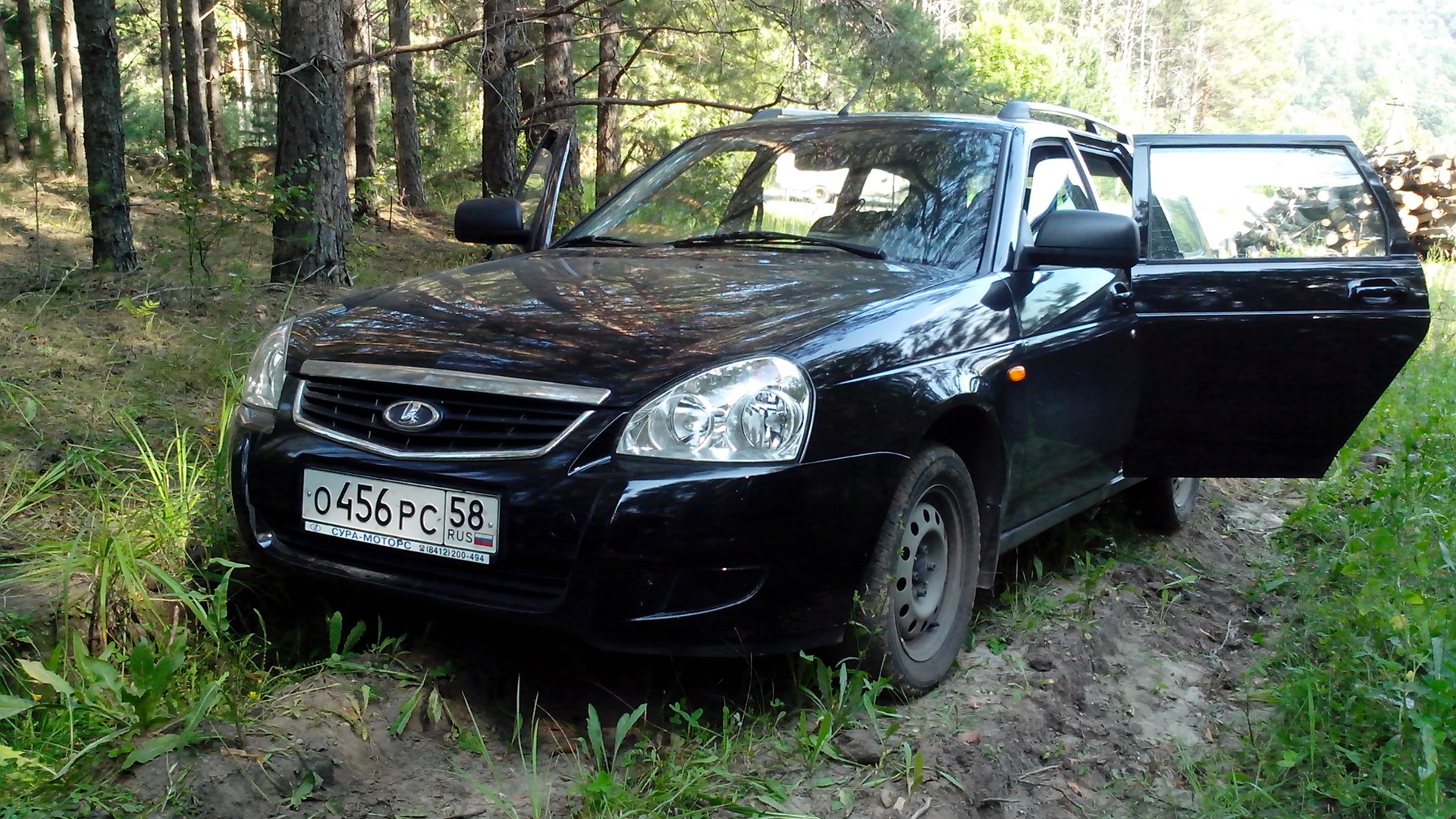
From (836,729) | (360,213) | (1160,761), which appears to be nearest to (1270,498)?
(1160,761)

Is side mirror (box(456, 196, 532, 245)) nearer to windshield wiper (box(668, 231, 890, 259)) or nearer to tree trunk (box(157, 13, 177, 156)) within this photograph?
windshield wiper (box(668, 231, 890, 259))

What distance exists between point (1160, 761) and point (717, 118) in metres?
17.5

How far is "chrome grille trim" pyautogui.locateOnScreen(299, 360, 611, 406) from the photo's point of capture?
8.36 ft

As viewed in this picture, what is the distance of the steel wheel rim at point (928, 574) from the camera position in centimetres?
303

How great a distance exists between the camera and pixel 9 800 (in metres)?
2.15

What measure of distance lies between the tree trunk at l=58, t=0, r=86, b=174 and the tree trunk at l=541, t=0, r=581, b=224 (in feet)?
26.9

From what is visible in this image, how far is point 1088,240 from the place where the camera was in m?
3.35

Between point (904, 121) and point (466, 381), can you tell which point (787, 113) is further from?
point (466, 381)

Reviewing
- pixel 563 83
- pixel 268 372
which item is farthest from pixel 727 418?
pixel 563 83

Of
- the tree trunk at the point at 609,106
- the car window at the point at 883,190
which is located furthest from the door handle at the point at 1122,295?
the tree trunk at the point at 609,106

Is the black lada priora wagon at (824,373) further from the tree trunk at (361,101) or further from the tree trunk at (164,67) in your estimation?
the tree trunk at (164,67)

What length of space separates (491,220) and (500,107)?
8.37m

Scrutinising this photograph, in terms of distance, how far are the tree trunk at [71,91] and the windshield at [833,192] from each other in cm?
1481

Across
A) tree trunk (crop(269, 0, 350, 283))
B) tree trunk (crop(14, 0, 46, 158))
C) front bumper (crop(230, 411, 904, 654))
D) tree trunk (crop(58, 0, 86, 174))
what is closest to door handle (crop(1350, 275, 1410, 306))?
front bumper (crop(230, 411, 904, 654))
